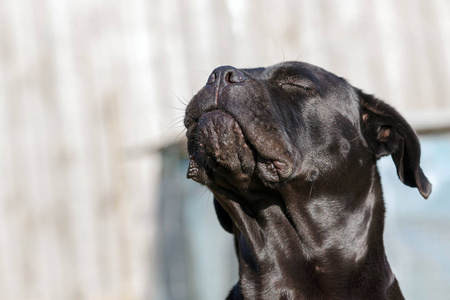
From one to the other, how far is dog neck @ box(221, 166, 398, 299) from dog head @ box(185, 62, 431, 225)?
105 millimetres

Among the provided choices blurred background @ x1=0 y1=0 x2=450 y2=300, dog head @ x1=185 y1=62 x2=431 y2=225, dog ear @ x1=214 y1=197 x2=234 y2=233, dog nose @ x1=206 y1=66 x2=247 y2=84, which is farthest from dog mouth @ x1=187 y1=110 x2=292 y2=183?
blurred background @ x1=0 y1=0 x2=450 y2=300

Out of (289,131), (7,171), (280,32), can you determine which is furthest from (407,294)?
(7,171)

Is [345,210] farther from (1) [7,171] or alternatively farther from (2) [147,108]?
(1) [7,171]

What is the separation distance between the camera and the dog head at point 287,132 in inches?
103

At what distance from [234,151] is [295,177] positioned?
1.10 feet

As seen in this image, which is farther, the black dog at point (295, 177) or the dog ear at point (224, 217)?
the dog ear at point (224, 217)

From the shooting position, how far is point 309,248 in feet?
9.54

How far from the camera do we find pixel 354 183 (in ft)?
9.82

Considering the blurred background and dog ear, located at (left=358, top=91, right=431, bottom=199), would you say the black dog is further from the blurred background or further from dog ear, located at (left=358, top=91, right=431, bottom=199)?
the blurred background

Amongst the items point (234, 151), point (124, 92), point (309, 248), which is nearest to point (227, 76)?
point (234, 151)

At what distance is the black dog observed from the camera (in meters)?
2.63

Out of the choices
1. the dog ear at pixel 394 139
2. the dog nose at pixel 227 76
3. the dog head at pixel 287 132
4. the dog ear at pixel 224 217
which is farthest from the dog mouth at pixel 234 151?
the dog ear at pixel 394 139

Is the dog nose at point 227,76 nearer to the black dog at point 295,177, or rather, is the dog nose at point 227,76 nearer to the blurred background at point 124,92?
the black dog at point 295,177

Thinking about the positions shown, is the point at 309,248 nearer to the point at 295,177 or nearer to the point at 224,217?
the point at 295,177
